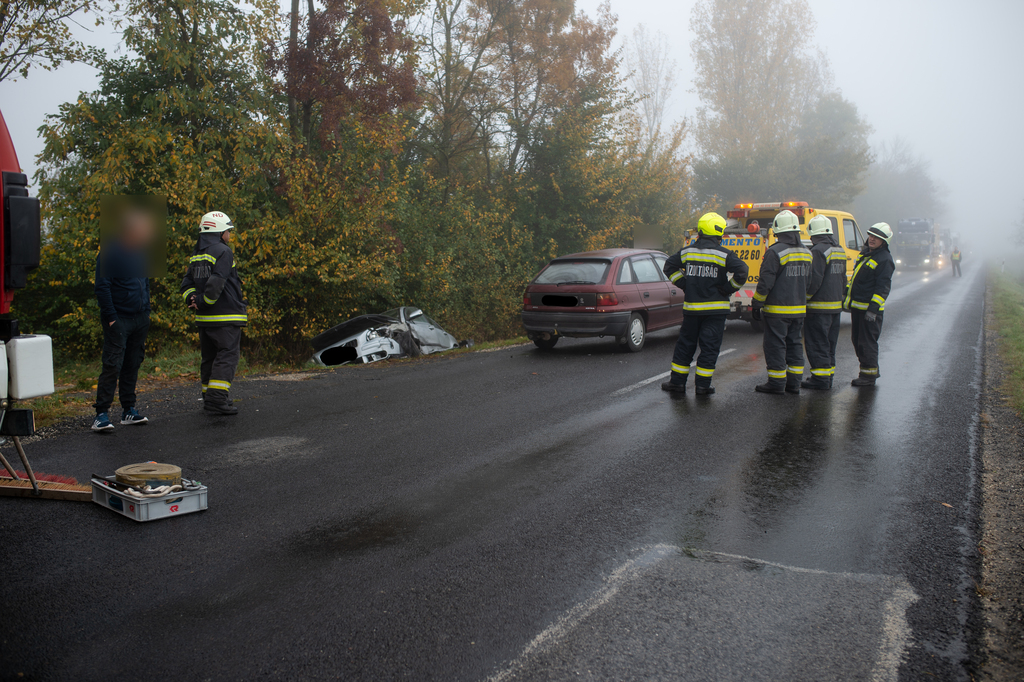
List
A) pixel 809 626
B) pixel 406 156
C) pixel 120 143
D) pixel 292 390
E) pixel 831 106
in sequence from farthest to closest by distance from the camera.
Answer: pixel 831 106 < pixel 406 156 < pixel 120 143 < pixel 292 390 < pixel 809 626

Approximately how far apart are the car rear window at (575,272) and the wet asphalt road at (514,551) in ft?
15.2

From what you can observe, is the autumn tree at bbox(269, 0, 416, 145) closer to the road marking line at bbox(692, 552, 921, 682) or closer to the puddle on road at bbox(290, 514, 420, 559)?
the puddle on road at bbox(290, 514, 420, 559)

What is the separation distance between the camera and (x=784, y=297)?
27.0 feet

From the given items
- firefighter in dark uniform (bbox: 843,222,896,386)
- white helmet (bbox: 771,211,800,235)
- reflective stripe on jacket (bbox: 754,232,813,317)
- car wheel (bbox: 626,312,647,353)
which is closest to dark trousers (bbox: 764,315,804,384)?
reflective stripe on jacket (bbox: 754,232,813,317)

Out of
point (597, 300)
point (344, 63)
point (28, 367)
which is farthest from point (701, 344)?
point (344, 63)

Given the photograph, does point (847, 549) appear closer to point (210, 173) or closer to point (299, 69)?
point (210, 173)

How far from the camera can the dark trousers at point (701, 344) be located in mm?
7965

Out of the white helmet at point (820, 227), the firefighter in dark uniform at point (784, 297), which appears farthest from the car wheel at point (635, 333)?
the white helmet at point (820, 227)

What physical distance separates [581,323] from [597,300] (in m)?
0.44

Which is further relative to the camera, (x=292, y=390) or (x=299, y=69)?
(x=299, y=69)

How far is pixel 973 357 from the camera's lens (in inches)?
433

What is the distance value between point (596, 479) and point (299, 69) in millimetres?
11269

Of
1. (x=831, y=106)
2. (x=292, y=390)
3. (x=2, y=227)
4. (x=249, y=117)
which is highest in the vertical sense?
(x=831, y=106)

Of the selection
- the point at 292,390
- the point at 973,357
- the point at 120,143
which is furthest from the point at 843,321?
the point at 120,143
